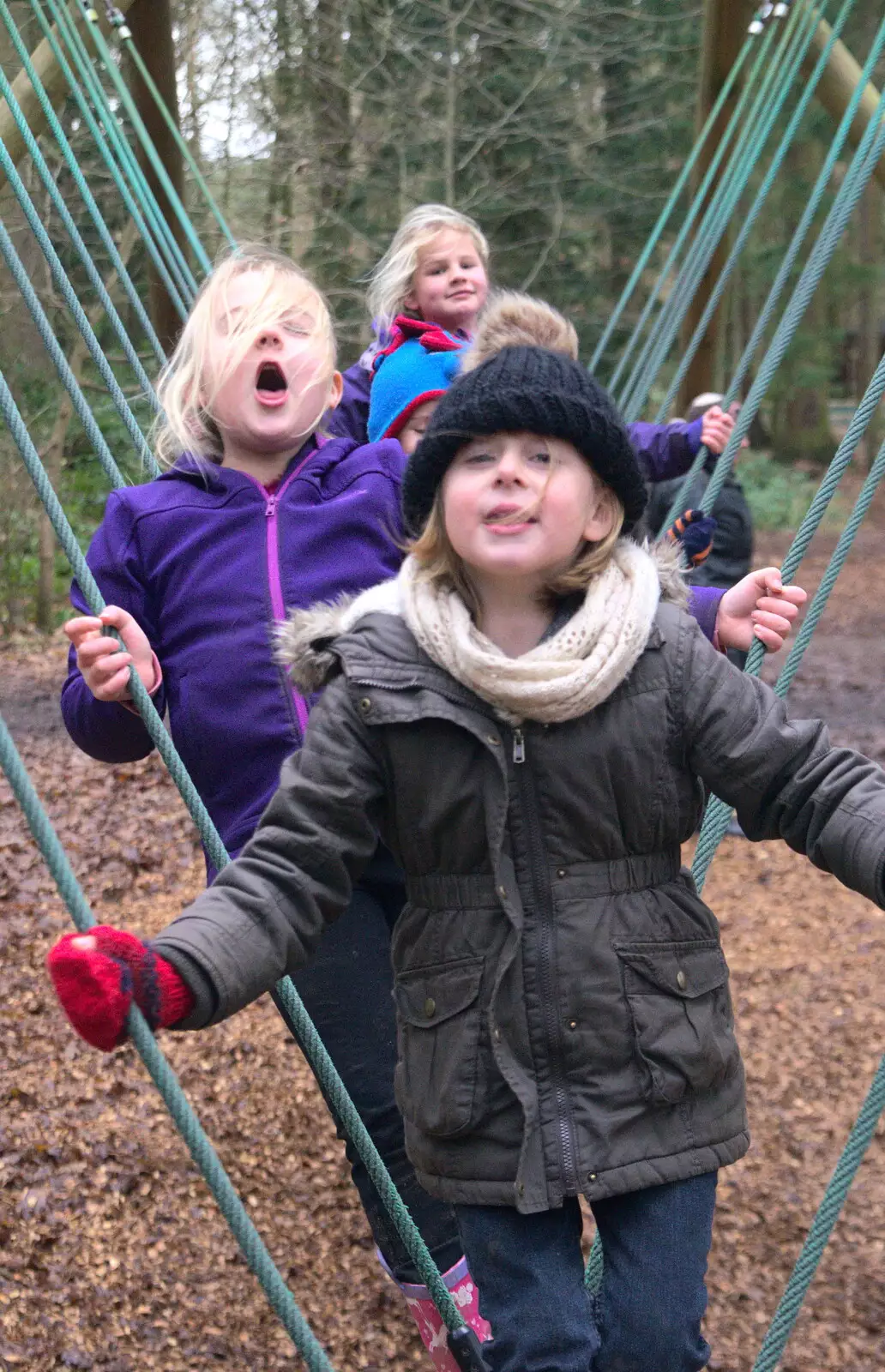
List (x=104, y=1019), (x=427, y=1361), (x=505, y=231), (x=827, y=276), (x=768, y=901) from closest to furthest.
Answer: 1. (x=104, y=1019)
2. (x=427, y=1361)
3. (x=768, y=901)
4. (x=505, y=231)
5. (x=827, y=276)

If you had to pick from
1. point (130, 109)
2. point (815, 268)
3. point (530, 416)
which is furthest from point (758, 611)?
point (130, 109)

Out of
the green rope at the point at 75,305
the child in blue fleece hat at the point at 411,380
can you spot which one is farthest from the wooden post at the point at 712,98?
the green rope at the point at 75,305

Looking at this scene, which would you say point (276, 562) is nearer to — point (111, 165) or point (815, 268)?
point (815, 268)

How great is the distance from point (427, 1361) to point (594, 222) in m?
10.5

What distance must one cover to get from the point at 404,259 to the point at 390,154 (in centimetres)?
839

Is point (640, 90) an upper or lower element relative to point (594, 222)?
upper

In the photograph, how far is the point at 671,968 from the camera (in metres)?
1.45

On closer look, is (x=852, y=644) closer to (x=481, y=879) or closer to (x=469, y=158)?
(x=469, y=158)

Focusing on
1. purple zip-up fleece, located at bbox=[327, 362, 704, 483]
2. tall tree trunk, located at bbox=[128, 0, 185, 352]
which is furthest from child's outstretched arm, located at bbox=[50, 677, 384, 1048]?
tall tree trunk, located at bbox=[128, 0, 185, 352]

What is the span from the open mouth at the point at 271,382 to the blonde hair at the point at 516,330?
0.39 metres

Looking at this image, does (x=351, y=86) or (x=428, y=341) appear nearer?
(x=428, y=341)

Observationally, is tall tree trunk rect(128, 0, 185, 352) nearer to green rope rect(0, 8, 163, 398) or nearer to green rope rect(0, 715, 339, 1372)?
green rope rect(0, 8, 163, 398)

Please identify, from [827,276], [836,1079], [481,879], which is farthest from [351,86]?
[481,879]

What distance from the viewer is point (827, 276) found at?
14.2m
